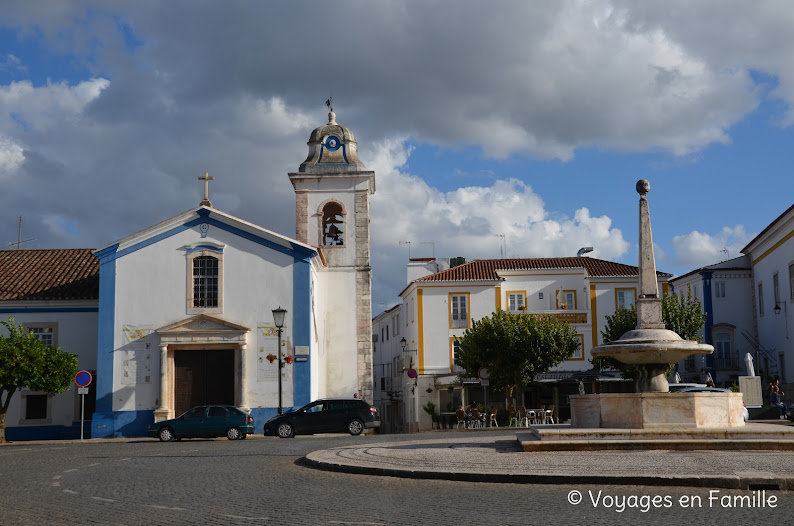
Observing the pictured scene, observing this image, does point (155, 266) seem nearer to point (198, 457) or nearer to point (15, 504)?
point (198, 457)

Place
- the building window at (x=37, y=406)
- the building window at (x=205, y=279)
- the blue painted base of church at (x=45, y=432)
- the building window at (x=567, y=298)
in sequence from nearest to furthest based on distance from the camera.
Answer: the building window at (x=205, y=279) < the blue painted base of church at (x=45, y=432) < the building window at (x=37, y=406) < the building window at (x=567, y=298)

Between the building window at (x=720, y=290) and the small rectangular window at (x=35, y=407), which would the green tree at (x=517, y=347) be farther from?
the small rectangular window at (x=35, y=407)

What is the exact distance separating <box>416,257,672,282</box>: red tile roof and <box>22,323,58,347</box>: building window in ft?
74.6

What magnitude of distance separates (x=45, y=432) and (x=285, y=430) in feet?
36.8

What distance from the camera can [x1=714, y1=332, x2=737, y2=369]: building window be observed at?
48.3 m

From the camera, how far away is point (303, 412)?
27.7 metres

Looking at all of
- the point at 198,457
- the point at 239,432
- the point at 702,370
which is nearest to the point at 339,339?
the point at 239,432

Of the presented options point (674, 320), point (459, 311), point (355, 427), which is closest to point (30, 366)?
point (355, 427)

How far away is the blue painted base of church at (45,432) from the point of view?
1293 inches

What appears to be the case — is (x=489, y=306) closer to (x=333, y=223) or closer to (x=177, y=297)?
(x=333, y=223)

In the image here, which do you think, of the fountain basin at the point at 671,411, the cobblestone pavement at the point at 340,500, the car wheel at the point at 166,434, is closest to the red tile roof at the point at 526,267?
the car wheel at the point at 166,434

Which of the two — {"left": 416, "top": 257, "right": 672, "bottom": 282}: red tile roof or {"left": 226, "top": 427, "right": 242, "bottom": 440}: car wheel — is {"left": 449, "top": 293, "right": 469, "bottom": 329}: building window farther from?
{"left": 226, "top": 427, "right": 242, "bottom": 440}: car wheel

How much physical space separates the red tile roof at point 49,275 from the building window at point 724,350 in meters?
32.3

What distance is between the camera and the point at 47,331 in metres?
34.2
